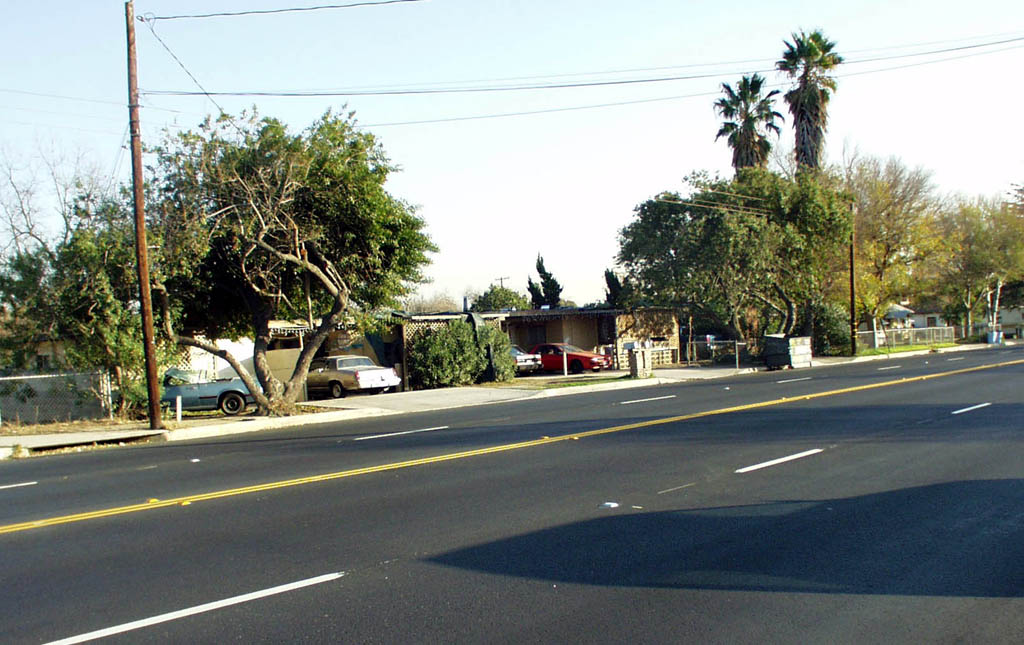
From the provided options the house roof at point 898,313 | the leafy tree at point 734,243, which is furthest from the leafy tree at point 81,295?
the house roof at point 898,313

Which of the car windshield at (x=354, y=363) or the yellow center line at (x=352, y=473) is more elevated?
the car windshield at (x=354, y=363)

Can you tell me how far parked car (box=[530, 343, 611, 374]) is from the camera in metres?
37.0

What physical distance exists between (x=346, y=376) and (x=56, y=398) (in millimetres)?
9230

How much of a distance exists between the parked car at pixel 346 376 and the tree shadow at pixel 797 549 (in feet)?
65.3

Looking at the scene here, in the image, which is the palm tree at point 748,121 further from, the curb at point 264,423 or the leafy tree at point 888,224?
the curb at point 264,423

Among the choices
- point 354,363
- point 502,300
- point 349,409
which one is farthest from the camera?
point 502,300

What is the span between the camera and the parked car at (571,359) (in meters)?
37.0

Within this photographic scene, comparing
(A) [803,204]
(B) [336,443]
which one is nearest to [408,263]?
(B) [336,443]

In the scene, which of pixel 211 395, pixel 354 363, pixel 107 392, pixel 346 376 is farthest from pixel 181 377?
pixel 354 363

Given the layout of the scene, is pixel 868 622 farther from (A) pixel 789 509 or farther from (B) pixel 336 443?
(B) pixel 336 443

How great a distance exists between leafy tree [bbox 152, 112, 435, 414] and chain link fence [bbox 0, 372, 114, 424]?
241cm

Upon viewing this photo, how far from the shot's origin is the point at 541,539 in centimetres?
743

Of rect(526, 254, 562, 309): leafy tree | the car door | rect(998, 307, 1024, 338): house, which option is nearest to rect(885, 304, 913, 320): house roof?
rect(998, 307, 1024, 338): house

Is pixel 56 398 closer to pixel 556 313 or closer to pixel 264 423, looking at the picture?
pixel 264 423
